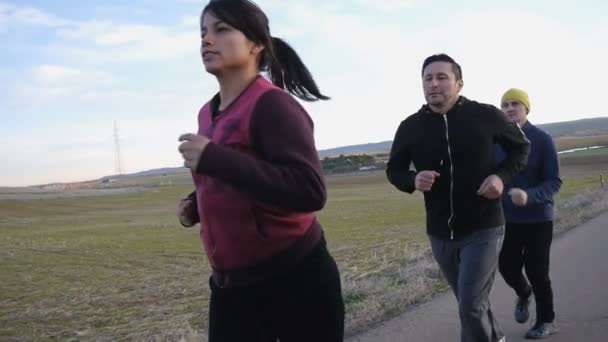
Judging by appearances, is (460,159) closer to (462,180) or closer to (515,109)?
(462,180)

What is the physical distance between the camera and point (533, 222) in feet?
17.6

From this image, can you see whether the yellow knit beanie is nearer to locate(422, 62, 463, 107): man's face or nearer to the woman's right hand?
locate(422, 62, 463, 107): man's face

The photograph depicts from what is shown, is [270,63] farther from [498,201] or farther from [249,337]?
[498,201]

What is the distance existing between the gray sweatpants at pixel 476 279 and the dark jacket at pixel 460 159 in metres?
0.07

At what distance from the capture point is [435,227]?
4.21 meters

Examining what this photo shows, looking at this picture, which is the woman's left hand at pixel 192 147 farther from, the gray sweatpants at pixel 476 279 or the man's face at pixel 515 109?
the man's face at pixel 515 109

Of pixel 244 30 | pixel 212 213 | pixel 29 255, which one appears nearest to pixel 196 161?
pixel 212 213

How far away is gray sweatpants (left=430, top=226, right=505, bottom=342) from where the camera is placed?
3955mm

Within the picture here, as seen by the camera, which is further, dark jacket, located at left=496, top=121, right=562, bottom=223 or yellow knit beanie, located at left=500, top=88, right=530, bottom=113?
yellow knit beanie, located at left=500, top=88, right=530, bottom=113

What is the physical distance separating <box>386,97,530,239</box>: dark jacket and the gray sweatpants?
67mm

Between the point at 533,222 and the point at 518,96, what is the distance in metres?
1.04

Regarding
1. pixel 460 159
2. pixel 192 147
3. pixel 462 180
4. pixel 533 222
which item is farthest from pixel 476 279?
pixel 192 147

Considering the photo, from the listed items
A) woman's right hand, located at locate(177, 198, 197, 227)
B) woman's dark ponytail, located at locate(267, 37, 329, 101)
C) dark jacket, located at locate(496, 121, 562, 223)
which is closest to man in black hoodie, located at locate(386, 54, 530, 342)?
dark jacket, located at locate(496, 121, 562, 223)

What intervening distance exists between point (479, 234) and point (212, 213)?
7.33ft
